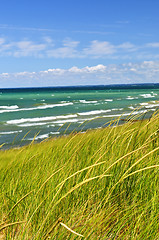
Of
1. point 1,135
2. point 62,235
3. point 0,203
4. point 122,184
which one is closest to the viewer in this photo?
point 62,235

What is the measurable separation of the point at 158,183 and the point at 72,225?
3.07ft

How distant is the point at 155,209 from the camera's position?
6.33ft

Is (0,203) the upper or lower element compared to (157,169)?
lower

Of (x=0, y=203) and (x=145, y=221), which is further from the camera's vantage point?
(x=0, y=203)

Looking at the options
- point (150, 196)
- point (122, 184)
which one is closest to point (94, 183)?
point (122, 184)

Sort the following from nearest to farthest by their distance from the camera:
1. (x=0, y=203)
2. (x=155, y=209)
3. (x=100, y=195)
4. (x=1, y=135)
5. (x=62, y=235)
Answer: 1. (x=62, y=235)
2. (x=155, y=209)
3. (x=100, y=195)
4. (x=0, y=203)
5. (x=1, y=135)

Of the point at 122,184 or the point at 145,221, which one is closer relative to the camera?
the point at 145,221

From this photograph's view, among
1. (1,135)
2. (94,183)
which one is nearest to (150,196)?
(94,183)

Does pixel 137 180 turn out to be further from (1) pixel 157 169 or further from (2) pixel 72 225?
(2) pixel 72 225

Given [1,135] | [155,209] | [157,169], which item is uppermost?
[157,169]

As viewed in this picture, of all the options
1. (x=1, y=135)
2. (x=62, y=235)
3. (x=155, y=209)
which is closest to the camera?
(x=62, y=235)

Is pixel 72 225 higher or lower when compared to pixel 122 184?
lower

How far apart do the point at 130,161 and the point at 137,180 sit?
0.18 metres

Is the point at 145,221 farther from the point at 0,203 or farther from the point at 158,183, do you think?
the point at 0,203
